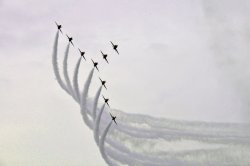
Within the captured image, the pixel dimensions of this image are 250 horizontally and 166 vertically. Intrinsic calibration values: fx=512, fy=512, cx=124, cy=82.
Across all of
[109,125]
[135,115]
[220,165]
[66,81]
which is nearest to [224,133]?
[220,165]

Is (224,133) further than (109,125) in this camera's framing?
Yes

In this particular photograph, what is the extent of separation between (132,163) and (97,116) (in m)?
9.47

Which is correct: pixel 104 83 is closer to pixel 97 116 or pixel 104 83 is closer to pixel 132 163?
pixel 97 116

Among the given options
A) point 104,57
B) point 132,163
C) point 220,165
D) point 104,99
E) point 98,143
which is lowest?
point 220,165

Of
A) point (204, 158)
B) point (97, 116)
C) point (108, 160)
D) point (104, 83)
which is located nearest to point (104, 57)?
point (104, 83)

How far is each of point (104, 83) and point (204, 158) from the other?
21.6 meters

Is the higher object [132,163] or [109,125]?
[109,125]

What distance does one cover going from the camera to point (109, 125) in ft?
268

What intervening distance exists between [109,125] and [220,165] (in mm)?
21457

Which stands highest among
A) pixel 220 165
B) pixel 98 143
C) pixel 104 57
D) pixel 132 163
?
pixel 104 57

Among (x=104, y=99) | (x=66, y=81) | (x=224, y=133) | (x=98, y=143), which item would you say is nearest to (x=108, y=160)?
(x=98, y=143)

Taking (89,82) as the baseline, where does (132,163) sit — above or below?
below

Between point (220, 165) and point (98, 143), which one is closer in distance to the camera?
point (98, 143)

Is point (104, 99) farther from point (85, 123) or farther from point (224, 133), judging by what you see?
point (224, 133)
